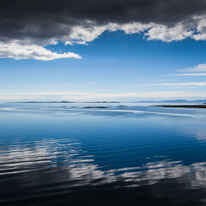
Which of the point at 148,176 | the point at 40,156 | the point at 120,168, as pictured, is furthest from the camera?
the point at 40,156

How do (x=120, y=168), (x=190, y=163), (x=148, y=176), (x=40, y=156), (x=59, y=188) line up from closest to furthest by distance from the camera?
(x=59, y=188) < (x=148, y=176) < (x=120, y=168) < (x=190, y=163) < (x=40, y=156)

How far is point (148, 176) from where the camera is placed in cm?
1321

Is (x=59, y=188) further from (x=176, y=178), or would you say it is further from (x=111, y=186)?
(x=176, y=178)

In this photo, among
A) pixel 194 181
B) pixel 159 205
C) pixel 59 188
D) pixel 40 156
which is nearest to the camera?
pixel 159 205

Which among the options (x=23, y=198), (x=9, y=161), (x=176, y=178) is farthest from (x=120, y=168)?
(x=9, y=161)

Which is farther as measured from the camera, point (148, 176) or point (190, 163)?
point (190, 163)

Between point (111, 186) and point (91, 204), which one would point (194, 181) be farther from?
point (91, 204)

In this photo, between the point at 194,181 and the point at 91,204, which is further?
the point at 194,181

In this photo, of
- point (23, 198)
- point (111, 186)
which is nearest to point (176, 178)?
point (111, 186)

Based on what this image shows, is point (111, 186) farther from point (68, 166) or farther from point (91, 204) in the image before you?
point (68, 166)

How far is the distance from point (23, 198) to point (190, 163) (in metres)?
13.6

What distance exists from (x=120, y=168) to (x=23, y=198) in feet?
24.6

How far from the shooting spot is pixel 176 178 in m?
12.8

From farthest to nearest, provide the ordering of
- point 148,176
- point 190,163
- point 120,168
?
point 190,163
point 120,168
point 148,176
